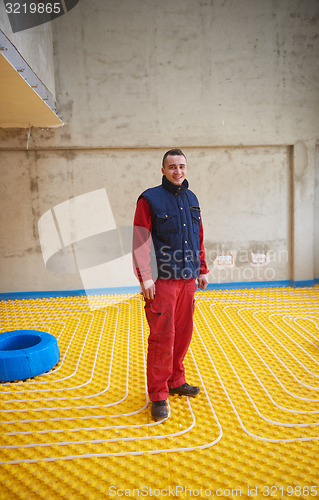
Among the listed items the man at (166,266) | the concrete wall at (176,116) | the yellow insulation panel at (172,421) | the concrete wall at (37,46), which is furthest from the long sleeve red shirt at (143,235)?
the concrete wall at (176,116)

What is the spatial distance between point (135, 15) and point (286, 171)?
3.72 metres

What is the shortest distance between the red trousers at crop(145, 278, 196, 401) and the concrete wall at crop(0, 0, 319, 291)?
3.63 m

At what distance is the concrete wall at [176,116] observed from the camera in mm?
5703

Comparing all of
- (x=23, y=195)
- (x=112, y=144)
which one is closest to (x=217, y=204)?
(x=112, y=144)

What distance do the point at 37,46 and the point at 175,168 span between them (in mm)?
3417

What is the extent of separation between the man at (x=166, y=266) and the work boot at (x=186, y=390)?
0.92ft

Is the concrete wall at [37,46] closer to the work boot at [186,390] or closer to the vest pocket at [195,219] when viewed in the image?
the vest pocket at [195,219]

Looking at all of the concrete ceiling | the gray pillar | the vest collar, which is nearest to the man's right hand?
the vest collar

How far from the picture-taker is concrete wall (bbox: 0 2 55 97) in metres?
3.27

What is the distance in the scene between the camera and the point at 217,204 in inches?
243

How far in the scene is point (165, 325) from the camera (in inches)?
98.7

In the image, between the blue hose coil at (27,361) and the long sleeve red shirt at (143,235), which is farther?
the blue hose coil at (27,361)

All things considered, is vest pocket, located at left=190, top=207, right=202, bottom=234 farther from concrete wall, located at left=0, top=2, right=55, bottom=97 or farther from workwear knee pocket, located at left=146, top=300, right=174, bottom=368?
concrete wall, located at left=0, top=2, right=55, bottom=97

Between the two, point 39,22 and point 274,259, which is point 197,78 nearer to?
point 39,22
